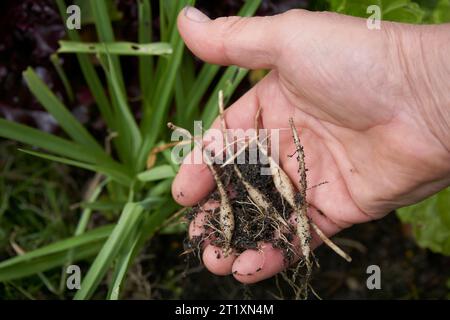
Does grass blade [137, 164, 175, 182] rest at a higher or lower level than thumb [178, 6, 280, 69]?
lower

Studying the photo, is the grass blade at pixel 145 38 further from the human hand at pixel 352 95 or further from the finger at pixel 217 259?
the finger at pixel 217 259

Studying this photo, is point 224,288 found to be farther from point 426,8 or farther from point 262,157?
point 426,8

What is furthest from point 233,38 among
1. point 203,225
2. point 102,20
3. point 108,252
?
point 108,252

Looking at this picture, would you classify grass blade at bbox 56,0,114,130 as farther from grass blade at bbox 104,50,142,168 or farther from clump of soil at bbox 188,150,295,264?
clump of soil at bbox 188,150,295,264

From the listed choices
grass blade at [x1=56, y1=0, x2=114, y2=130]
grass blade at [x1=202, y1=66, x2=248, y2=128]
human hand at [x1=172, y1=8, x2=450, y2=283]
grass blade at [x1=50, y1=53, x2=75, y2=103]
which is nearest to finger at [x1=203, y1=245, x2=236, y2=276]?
human hand at [x1=172, y1=8, x2=450, y2=283]

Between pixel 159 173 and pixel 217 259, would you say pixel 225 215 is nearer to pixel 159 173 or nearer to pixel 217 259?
pixel 217 259

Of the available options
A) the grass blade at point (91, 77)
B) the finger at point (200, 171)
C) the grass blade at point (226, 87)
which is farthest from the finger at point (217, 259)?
the grass blade at point (91, 77)
